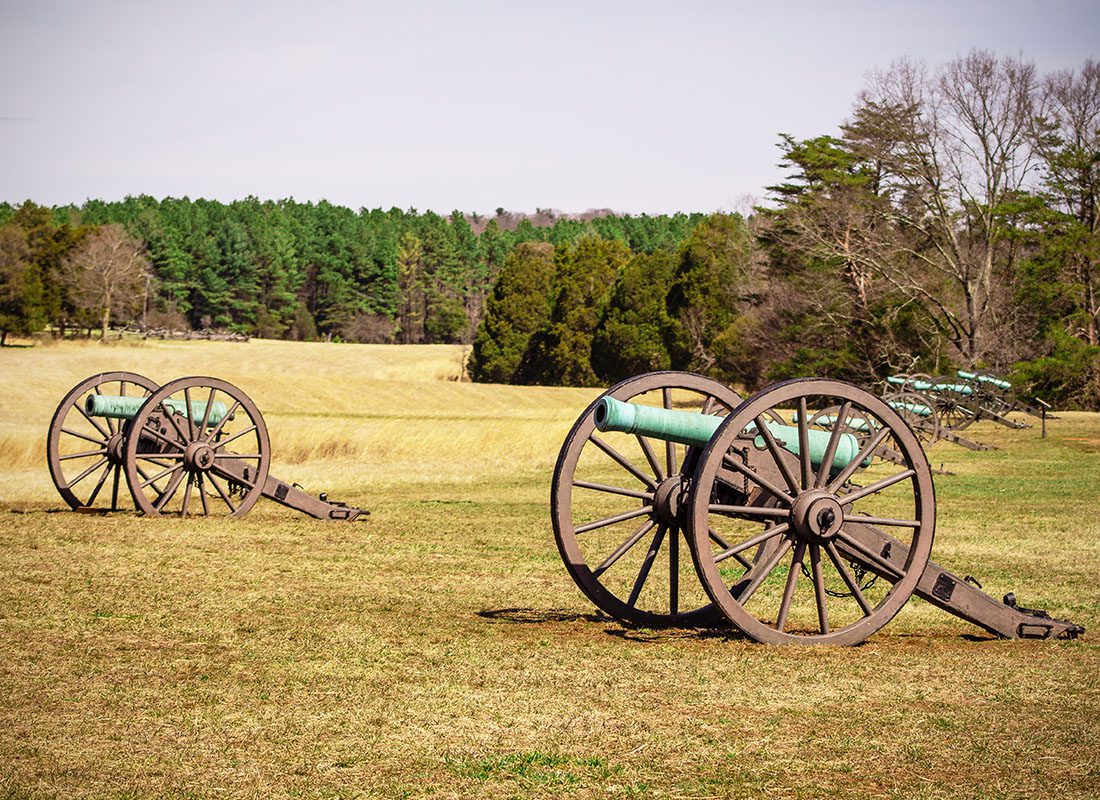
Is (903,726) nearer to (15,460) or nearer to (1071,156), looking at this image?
(15,460)

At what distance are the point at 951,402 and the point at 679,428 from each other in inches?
1132

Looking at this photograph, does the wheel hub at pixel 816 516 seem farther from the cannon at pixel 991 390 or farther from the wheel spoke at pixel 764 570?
the cannon at pixel 991 390

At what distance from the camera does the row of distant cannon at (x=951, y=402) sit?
3228cm

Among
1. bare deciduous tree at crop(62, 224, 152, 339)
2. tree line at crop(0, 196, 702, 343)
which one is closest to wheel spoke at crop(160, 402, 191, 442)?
bare deciduous tree at crop(62, 224, 152, 339)

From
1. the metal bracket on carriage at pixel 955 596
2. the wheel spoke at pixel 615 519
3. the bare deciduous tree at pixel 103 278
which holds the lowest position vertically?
the metal bracket on carriage at pixel 955 596

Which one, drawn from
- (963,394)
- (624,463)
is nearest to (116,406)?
(624,463)

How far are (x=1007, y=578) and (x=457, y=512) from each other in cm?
876

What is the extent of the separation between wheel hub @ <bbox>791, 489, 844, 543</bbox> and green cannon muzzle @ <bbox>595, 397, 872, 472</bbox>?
0.40 meters

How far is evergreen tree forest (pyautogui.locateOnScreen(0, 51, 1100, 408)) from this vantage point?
4744cm

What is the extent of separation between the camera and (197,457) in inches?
631

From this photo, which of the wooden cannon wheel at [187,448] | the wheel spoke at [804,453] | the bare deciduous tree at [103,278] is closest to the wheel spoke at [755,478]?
the wheel spoke at [804,453]

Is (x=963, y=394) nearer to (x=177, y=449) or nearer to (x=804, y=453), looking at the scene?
(x=177, y=449)

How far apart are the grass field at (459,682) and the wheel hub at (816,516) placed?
77cm

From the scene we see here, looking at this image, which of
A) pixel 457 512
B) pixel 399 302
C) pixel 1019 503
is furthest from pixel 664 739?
pixel 399 302
